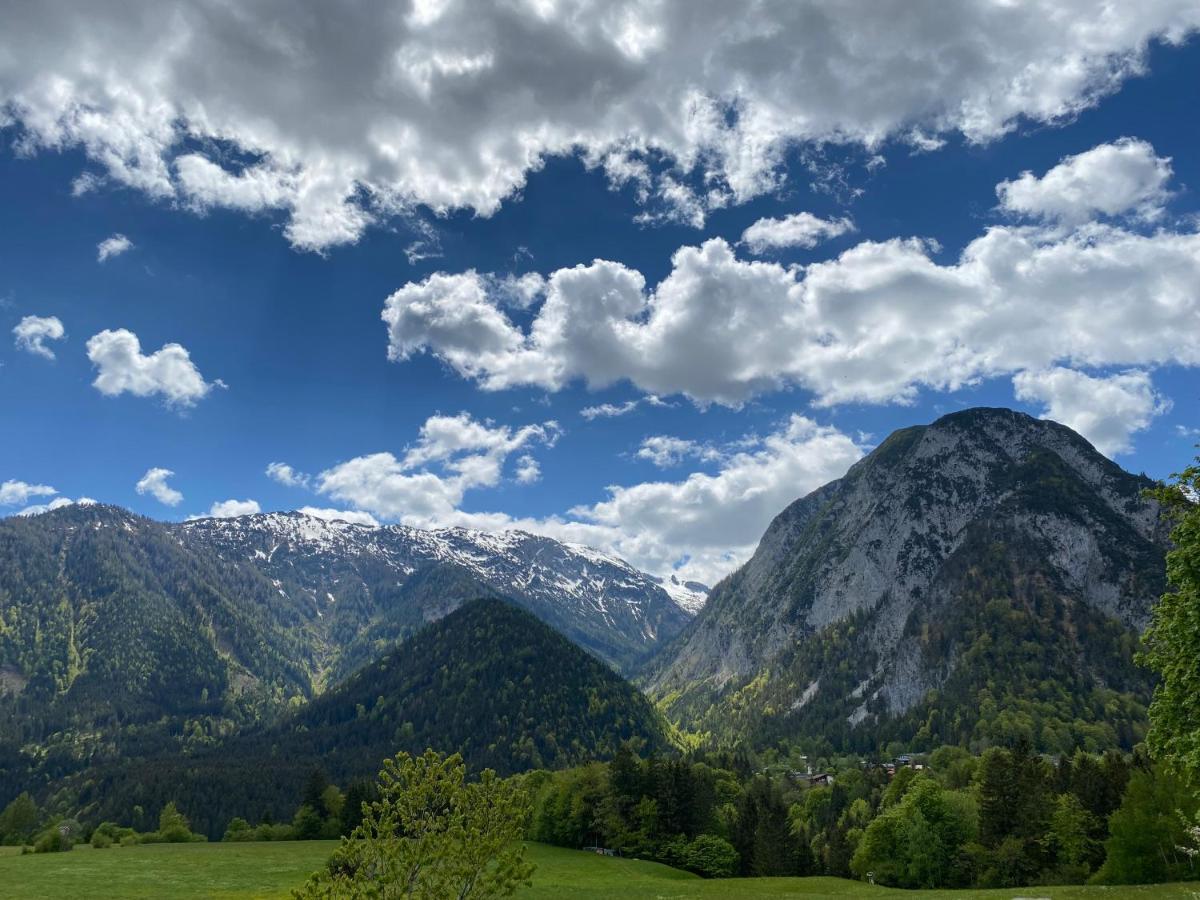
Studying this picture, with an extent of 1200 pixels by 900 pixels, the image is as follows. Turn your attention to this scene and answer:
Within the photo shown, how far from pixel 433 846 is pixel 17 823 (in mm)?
177098

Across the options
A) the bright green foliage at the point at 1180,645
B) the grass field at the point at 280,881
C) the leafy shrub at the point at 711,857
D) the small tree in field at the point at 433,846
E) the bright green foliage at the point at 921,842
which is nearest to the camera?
the small tree in field at the point at 433,846

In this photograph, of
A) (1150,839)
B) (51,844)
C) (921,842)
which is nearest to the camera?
(1150,839)

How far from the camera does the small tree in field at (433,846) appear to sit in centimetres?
2028

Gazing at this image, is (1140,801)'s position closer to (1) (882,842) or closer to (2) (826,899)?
(2) (826,899)

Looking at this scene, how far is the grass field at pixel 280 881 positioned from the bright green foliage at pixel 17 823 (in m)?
64.1

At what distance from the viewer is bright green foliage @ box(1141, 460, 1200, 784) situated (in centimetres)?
2777

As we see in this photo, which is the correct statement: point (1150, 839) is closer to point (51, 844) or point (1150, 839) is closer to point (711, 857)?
point (711, 857)

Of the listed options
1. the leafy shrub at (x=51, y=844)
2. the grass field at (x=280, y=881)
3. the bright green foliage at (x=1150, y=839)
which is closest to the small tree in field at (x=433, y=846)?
the grass field at (x=280, y=881)

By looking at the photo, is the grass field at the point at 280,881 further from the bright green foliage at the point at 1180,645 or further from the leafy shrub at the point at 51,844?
the leafy shrub at the point at 51,844

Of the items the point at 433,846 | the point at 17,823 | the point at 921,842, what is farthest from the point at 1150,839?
the point at 17,823

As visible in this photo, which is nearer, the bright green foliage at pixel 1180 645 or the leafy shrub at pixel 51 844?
the bright green foliage at pixel 1180 645

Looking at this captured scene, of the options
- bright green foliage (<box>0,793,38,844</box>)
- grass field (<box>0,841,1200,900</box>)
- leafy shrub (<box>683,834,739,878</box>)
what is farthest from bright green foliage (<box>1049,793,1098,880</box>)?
bright green foliage (<box>0,793,38,844</box>)

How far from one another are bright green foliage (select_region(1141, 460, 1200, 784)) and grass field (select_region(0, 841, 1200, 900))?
48.4ft

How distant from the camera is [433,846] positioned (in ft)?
67.8
